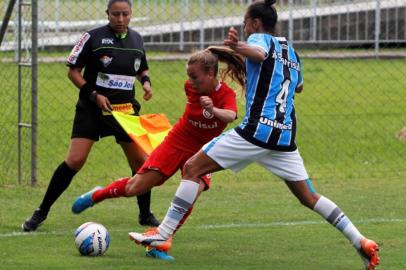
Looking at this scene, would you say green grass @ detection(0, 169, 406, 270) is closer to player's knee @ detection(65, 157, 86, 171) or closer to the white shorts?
player's knee @ detection(65, 157, 86, 171)

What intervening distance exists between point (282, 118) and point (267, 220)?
2188 mm

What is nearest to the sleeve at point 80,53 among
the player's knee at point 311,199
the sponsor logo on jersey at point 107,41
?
the sponsor logo on jersey at point 107,41

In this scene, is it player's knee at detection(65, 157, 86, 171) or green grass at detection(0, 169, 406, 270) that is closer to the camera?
green grass at detection(0, 169, 406, 270)

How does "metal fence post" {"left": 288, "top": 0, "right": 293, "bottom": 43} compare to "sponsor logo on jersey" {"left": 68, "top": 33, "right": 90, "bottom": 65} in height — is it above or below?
below

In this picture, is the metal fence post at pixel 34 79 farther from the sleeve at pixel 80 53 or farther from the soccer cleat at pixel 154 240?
the soccer cleat at pixel 154 240

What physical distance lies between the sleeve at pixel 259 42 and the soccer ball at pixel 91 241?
5.63 ft

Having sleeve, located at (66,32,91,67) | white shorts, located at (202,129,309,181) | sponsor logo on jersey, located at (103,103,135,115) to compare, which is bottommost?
sponsor logo on jersey, located at (103,103,135,115)

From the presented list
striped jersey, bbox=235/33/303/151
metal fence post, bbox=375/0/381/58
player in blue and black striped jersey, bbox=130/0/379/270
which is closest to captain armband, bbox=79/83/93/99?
player in blue and black striped jersey, bbox=130/0/379/270

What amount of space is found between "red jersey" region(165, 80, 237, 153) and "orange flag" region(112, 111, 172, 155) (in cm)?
73

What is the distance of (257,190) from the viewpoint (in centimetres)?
1130

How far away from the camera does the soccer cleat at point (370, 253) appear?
7.21m

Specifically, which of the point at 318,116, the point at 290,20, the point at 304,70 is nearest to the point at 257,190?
the point at 290,20

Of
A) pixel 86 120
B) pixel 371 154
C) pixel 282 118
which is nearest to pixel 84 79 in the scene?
pixel 86 120

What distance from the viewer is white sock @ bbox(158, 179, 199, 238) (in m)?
7.53
